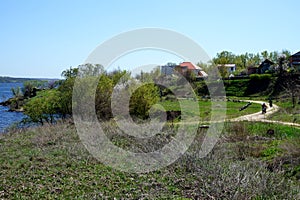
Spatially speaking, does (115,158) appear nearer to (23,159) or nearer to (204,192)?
(23,159)

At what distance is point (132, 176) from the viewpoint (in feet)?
25.8

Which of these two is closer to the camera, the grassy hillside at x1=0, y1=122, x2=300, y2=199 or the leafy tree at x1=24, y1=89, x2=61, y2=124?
the grassy hillside at x1=0, y1=122, x2=300, y2=199

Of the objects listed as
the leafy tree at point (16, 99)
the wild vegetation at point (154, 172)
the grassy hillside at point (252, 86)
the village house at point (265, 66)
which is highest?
the village house at point (265, 66)

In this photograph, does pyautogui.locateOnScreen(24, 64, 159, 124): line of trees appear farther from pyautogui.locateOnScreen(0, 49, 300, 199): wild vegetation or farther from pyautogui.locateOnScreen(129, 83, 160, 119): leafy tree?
pyautogui.locateOnScreen(0, 49, 300, 199): wild vegetation

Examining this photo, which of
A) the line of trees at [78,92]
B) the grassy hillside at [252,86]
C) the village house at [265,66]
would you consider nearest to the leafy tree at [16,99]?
the line of trees at [78,92]

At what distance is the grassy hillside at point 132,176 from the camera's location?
627cm

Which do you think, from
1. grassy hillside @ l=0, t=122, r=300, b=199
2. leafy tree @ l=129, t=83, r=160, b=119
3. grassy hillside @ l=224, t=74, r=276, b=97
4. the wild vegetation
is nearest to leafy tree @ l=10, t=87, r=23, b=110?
grassy hillside @ l=224, t=74, r=276, b=97

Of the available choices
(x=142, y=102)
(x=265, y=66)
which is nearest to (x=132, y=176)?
(x=142, y=102)

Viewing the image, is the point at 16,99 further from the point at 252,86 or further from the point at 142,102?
the point at 142,102

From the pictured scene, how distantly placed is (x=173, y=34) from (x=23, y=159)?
22.7ft

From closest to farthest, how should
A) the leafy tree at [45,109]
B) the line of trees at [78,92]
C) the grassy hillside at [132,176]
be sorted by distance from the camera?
the grassy hillside at [132,176], the line of trees at [78,92], the leafy tree at [45,109]

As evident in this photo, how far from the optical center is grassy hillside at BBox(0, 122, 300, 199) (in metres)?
6.27

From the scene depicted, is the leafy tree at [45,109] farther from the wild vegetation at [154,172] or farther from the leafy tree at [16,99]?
the leafy tree at [16,99]

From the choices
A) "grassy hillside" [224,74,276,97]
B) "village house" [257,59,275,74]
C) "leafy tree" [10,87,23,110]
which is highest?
"village house" [257,59,275,74]
